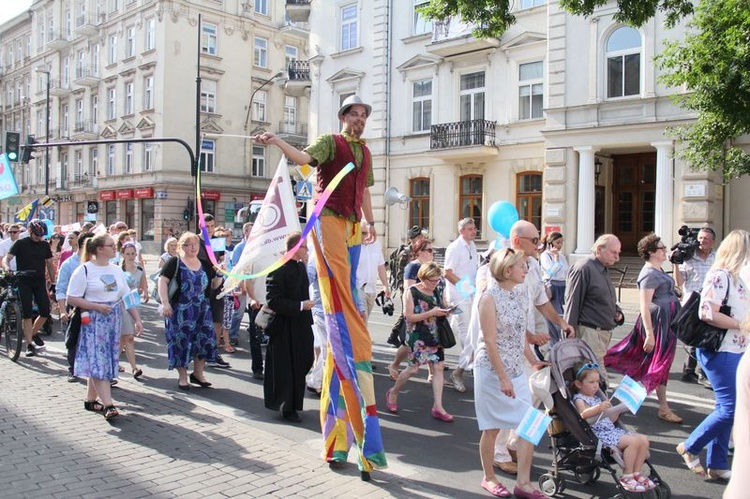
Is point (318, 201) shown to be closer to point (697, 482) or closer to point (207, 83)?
point (697, 482)

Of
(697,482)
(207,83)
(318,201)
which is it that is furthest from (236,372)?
(207,83)

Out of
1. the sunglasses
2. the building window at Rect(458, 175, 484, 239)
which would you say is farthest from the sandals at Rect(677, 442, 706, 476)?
the building window at Rect(458, 175, 484, 239)

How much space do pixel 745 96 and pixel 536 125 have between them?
10.4m

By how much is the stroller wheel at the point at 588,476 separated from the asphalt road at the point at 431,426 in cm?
7

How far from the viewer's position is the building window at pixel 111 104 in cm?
4508

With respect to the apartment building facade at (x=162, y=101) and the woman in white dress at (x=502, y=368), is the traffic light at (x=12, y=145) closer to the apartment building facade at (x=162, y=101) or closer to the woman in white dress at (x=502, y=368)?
the apartment building facade at (x=162, y=101)

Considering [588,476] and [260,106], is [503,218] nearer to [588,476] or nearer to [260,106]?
[588,476]

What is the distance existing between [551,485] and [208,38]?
42.6m

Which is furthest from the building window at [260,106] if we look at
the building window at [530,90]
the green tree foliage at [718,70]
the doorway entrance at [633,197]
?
the green tree foliage at [718,70]

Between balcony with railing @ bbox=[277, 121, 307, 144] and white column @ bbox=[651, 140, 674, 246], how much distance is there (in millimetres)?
27511

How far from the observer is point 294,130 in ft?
155

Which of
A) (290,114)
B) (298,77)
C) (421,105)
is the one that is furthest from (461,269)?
(290,114)

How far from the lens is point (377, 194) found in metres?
28.2

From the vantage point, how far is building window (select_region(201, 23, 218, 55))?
42.2m
